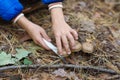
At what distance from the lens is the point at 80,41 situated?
6.18 ft

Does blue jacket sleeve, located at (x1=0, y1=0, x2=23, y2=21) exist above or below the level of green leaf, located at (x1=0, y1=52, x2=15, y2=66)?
above

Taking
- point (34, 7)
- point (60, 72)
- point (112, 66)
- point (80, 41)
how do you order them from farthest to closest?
point (34, 7) < point (80, 41) < point (112, 66) < point (60, 72)

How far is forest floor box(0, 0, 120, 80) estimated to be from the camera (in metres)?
1.64

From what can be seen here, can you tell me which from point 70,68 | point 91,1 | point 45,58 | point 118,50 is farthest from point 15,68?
point 91,1

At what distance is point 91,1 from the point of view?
8.73 feet

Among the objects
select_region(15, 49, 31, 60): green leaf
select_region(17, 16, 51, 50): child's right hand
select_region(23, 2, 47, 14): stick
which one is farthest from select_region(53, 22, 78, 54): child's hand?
select_region(23, 2, 47, 14): stick

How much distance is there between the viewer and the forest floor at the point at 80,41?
164 cm

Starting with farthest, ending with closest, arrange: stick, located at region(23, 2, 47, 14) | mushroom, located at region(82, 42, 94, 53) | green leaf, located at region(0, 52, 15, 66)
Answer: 1. stick, located at region(23, 2, 47, 14)
2. mushroom, located at region(82, 42, 94, 53)
3. green leaf, located at region(0, 52, 15, 66)

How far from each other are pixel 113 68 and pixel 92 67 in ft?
0.49

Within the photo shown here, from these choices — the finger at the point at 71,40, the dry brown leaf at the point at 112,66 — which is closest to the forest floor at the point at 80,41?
the dry brown leaf at the point at 112,66

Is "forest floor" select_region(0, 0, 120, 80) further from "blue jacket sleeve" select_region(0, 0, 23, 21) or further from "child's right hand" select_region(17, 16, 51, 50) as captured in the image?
"blue jacket sleeve" select_region(0, 0, 23, 21)

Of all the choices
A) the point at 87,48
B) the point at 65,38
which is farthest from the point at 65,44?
the point at 87,48

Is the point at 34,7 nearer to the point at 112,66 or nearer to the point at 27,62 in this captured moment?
the point at 27,62

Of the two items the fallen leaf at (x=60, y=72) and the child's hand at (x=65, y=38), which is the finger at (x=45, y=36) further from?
the fallen leaf at (x=60, y=72)
